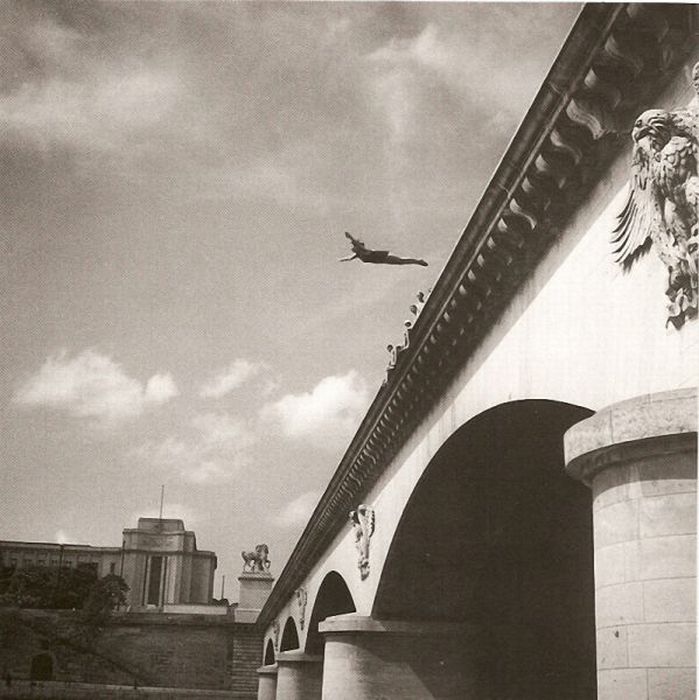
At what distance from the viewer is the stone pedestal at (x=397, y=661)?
20953mm

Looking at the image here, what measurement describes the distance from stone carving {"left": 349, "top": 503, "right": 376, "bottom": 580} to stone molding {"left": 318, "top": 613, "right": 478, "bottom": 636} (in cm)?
139

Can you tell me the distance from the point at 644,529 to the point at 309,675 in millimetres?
32362

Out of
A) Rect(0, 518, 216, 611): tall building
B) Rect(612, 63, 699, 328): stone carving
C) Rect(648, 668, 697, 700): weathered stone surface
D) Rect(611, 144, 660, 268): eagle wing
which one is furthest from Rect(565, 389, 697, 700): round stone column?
Rect(0, 518, 216, 611): tall building

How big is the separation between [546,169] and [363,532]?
14.7 meters

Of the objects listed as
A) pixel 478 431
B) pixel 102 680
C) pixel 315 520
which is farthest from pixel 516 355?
pixel 102 680

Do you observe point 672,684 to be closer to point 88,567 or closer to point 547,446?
point 547,446

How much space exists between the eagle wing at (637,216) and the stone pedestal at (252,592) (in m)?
68.9

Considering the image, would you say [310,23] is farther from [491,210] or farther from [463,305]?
[463,305]

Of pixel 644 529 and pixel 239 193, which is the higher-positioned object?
pixel 239 193

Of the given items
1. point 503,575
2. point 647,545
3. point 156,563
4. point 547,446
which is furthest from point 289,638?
point 156,563

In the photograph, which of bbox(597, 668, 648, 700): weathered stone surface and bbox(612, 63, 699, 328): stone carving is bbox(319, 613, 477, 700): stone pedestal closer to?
bbox(597, 668, 648, 700): weathered stone surface

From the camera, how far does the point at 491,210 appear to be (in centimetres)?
1188

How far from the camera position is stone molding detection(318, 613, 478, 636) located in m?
21.1

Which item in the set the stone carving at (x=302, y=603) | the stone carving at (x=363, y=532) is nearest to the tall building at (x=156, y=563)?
the stone carving at (x=302, y=603)
